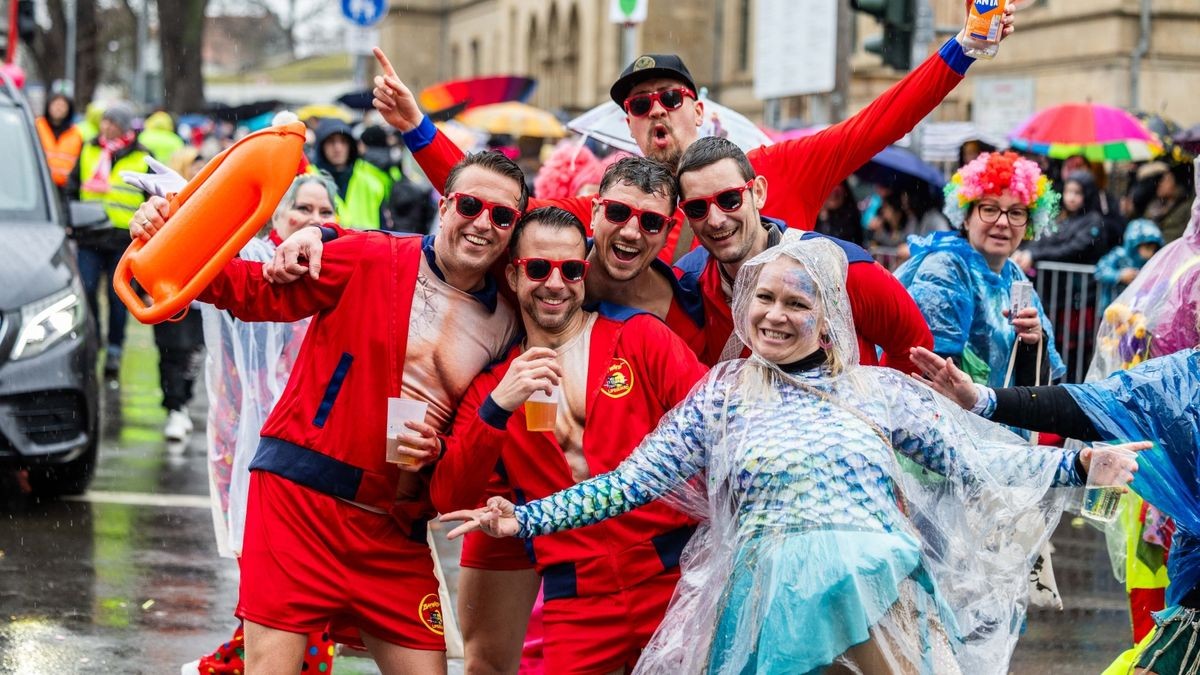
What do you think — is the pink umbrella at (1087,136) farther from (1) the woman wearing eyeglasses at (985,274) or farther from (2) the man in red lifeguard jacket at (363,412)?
(2) the man in red lifeguard jacket at (363,412)

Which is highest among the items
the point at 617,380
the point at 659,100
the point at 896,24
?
the point at 896,24

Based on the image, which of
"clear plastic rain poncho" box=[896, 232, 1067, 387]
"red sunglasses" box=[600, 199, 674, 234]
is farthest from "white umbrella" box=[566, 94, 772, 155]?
"red sunglasses" box=[600, 199, 674, 234]

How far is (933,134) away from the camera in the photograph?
17453 millimetres

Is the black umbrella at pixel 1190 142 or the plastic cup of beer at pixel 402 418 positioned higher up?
the black umbrella at pixel 1190 142

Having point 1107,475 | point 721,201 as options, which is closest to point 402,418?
point 721,201

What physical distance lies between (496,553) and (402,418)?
0.63 meters

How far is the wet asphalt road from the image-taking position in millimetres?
6637

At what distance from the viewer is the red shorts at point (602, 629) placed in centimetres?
452

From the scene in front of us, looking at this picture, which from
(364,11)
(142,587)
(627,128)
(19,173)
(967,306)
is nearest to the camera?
(967,306)

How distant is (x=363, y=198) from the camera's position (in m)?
12.2

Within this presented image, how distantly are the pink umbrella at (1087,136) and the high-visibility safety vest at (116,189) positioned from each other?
733cm

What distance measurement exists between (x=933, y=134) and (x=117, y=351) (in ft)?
26.7

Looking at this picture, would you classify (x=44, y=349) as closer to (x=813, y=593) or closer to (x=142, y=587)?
(x=142, y=587)

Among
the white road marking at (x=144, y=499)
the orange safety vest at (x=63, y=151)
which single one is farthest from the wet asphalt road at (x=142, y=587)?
the orange safety vest at (x=63, y=151)
